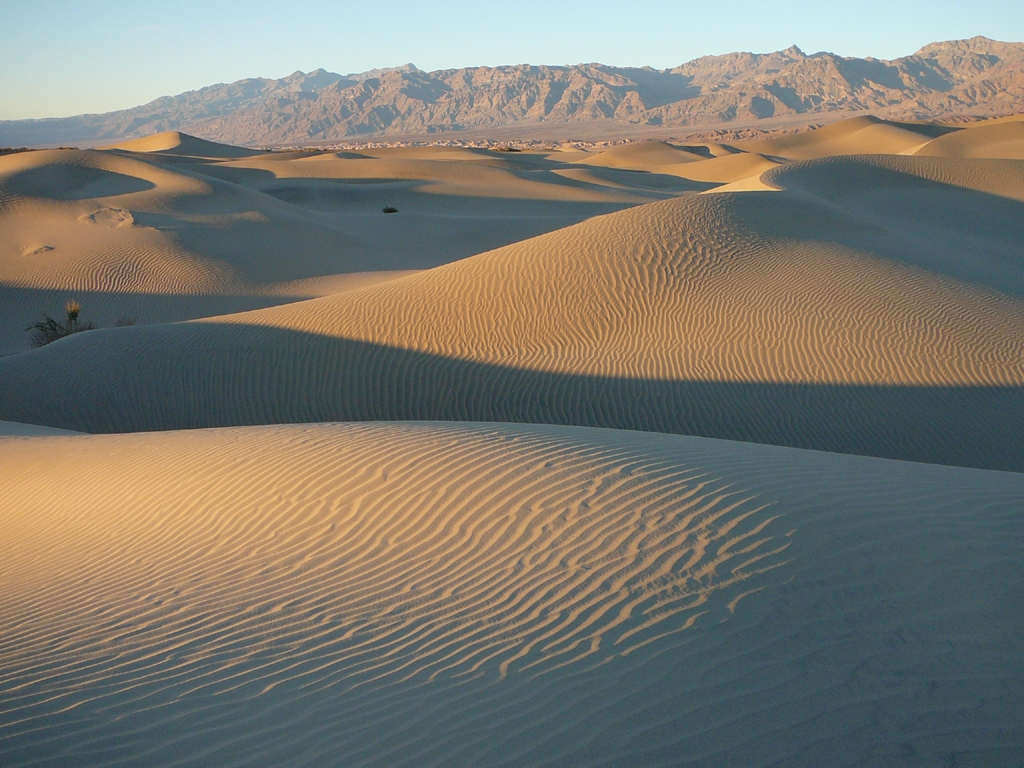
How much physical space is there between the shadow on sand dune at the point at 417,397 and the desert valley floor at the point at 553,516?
0.05m

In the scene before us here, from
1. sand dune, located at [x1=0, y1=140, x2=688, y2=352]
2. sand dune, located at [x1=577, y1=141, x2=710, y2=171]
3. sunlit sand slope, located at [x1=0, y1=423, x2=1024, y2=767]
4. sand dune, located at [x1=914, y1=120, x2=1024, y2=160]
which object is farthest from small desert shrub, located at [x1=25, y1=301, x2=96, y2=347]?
sand dune, located at [x1=577, y1=141, x2=710, y2=171]

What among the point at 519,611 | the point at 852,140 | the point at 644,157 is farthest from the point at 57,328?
the point at 852,140

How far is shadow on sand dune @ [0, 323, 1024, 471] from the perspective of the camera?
975 centimetres

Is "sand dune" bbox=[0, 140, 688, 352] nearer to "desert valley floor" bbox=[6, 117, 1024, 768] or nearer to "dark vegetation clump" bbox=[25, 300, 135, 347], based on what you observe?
"dark vegetation clump" bbox=[25, 300, 135, 347]

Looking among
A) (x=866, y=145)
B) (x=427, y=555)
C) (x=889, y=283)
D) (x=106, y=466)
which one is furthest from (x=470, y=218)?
(x=866, y=145)

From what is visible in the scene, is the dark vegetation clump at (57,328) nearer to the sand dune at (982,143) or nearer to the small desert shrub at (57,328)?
the small desert shrub at (57,328)

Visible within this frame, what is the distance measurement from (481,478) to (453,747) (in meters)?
2.60

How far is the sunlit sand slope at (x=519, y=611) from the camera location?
318cm

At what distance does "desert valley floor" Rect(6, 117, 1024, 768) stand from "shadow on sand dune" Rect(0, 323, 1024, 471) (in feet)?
0.16

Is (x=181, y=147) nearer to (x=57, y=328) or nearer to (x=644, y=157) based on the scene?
(x=644, y=157)

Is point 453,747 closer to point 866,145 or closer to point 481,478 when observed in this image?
point 481,478

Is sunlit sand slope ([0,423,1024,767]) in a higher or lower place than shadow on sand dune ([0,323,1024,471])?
higher

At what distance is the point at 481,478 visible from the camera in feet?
18.4

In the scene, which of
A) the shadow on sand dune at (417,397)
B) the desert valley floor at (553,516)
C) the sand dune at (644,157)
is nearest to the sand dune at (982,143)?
the sand dune at (644,157)
